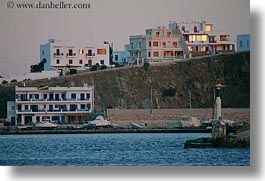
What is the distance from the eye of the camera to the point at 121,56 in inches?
510

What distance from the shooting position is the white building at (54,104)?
1288cm

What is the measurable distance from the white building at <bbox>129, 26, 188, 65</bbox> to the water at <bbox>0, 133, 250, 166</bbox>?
2.47ft

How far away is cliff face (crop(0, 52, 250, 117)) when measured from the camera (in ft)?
42.2

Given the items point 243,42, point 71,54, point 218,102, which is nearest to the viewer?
point 243,42

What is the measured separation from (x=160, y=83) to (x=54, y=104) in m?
1.05

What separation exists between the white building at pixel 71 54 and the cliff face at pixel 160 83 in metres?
0.12

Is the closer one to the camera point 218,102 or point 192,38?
point 218,102

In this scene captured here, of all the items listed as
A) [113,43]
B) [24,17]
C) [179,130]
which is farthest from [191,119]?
[24,17]

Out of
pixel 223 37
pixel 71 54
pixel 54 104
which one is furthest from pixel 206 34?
pixel 54 104

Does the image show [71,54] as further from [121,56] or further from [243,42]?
[243,42]

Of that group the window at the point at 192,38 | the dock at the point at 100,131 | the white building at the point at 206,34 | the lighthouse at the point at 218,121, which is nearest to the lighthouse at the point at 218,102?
the lighthouse at the point at 218,121

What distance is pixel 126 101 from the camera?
1296 cm

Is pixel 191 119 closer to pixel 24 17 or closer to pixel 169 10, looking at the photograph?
pixel 169 10

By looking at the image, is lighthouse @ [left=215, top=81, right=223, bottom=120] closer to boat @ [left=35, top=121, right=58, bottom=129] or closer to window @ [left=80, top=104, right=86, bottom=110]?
window @ [left=80, top=104, right=86, bottom=110]
